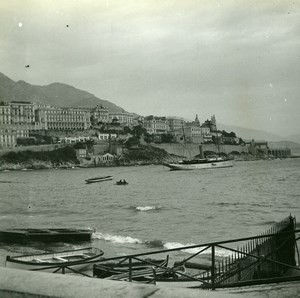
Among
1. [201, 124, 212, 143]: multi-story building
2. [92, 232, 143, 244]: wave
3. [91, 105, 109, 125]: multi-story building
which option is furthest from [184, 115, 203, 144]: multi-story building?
[92, 232, 143, 244]: wave

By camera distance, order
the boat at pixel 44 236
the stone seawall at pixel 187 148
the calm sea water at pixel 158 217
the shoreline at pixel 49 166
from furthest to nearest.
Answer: the stone seawall at pixel 187 148
the shoreline at pixel 49 166
the calm sea water at pixel 158 217
the boat at pixel 44 236

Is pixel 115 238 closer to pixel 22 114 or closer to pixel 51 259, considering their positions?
pixel 51 259

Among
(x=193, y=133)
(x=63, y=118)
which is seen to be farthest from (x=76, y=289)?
(x=193, y=133)

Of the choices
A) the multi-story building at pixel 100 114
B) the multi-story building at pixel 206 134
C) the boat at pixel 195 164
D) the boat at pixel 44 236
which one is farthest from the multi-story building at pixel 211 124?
the boat at pixel 44 236

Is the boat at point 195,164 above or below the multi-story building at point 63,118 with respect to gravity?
below

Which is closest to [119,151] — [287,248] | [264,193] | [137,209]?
[264,193]

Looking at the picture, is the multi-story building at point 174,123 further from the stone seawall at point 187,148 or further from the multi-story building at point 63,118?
the multi-story building at point 63,118

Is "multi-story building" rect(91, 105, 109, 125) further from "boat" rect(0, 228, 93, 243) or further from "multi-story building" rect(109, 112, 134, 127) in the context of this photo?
"boat" rect(0, 228, 93, 243)
